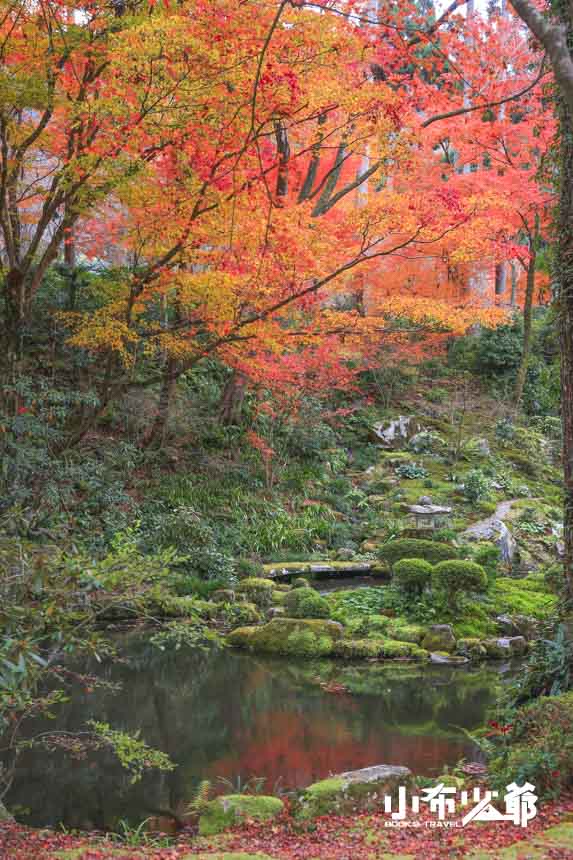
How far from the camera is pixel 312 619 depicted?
9.18 meters

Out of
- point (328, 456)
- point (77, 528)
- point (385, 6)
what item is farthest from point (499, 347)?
point (77, 528)

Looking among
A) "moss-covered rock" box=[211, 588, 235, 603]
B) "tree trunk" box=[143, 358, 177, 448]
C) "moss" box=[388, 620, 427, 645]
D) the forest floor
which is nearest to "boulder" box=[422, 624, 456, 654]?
"moss" box=[388, 620, 427, 645]

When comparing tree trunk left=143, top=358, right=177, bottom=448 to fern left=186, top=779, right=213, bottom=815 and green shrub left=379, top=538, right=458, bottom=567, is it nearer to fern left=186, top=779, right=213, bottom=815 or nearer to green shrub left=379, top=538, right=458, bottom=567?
green shrub left=379, top=538, right=458, bottom=567

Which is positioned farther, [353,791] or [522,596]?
[522,596]

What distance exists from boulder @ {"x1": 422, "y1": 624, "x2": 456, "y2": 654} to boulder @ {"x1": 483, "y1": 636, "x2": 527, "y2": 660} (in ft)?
1.25

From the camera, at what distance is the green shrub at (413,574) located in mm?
9383

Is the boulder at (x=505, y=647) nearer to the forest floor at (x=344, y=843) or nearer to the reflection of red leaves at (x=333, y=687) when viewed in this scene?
the reflection of red leaves at (x=333, y=687)

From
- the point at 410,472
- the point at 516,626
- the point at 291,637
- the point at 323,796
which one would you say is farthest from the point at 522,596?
the point at 323,796

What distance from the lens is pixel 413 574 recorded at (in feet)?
30.8

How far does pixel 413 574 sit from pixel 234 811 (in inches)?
218

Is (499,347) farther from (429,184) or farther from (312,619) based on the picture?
(312,619)

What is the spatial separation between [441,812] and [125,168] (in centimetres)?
689

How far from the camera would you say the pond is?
4.89 meters

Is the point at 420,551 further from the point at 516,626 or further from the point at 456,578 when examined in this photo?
the point at 516,626
